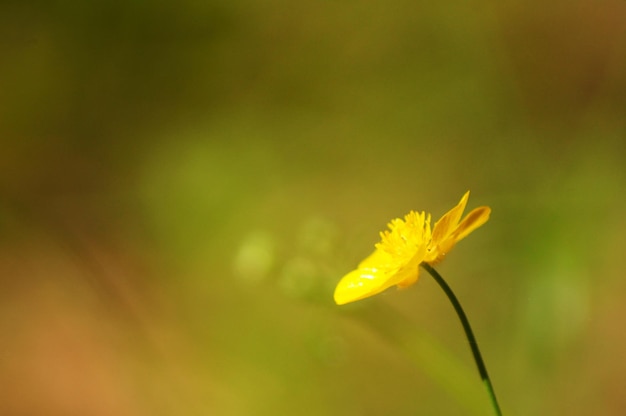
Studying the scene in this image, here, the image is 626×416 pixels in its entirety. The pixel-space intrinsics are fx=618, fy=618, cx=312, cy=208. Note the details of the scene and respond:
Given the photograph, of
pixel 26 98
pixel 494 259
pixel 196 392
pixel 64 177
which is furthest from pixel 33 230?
pixel 494 259

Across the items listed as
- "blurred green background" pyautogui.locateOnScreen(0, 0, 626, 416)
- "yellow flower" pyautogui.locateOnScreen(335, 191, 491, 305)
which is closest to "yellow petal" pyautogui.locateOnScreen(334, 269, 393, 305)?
"yellow flower" pyautogui.locateOnScreen(335, 191, 491, 305)

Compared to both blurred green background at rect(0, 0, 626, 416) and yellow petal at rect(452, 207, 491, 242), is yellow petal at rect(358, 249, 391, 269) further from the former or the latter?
blurred green background at rect(0, 0, 626, 416)

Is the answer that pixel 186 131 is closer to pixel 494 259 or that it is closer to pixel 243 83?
pixel 243 83

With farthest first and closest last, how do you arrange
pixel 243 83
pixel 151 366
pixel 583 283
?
pixel 243 83 → pixel 151 366 → pixel 583 283

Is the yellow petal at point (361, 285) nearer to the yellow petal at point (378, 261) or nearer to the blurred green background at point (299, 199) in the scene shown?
the yellow petal at point (378, 261)

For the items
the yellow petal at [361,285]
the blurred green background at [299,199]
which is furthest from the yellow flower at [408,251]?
the blurred green background at [299,199]

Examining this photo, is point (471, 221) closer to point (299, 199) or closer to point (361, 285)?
point (361, 285)
